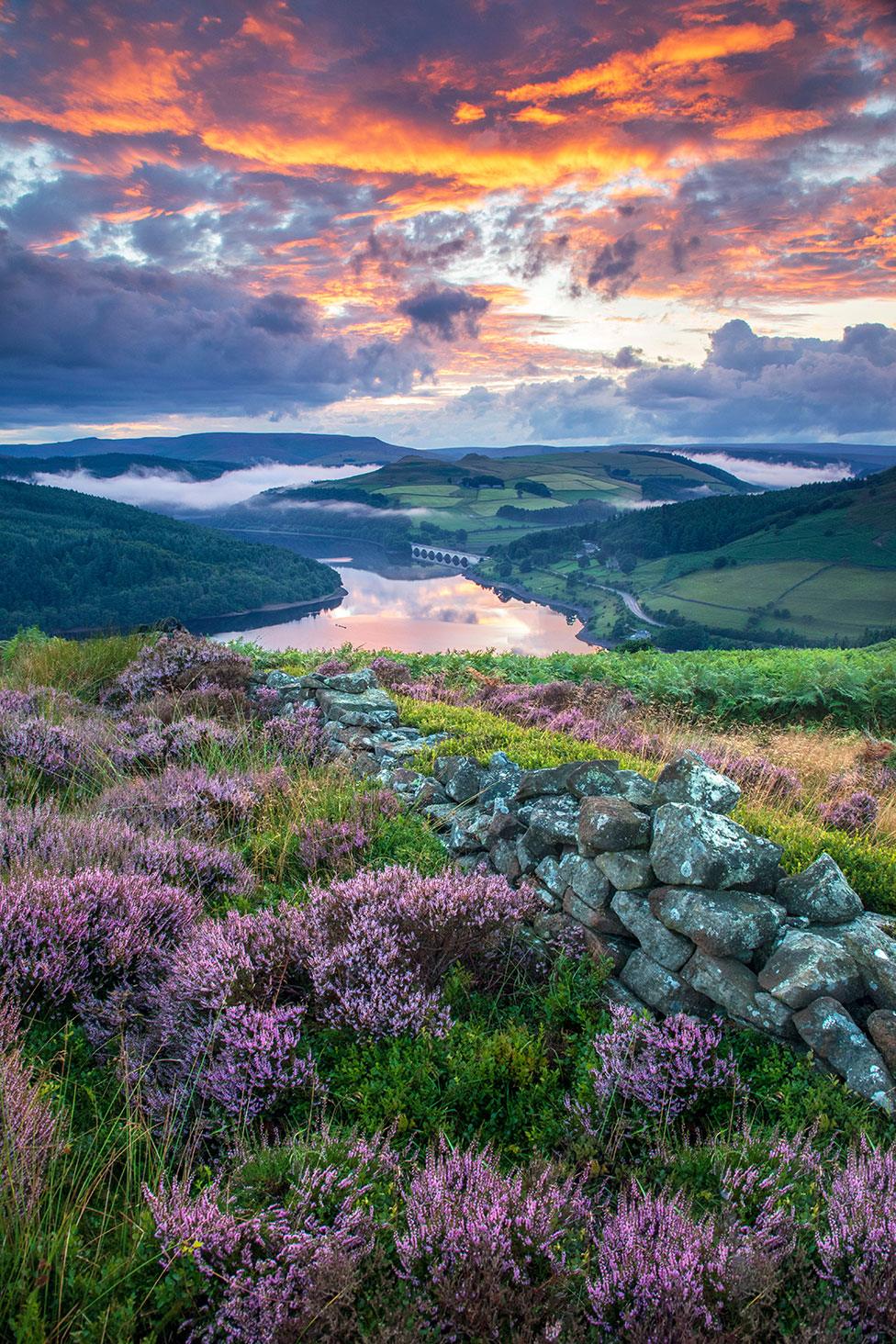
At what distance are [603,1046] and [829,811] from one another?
197 inches

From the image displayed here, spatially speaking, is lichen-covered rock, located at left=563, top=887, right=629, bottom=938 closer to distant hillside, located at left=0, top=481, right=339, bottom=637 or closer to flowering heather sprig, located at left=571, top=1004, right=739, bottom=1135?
flowering heather sprig, located at left=571, top=1004, right=739, bottom=1135

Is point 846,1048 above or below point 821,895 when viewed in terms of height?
below

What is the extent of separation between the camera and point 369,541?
176 m

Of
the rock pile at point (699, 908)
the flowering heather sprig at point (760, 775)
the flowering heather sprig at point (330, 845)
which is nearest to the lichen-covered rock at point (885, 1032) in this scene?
the rock pile at point (699, 908)

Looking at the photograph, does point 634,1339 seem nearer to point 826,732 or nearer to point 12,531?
point 826,732

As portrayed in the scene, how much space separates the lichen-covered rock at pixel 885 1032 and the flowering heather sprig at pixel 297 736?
19.7 feet

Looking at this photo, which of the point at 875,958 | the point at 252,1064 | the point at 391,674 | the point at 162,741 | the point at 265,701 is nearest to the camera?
the point at 252,1064

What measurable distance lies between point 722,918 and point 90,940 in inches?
146

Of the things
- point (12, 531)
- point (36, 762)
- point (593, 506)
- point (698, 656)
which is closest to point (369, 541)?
point (593, 506)

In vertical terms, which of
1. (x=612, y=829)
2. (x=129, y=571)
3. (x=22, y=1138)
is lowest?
(x=129, y=571)

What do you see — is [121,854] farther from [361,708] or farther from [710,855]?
[361,708]

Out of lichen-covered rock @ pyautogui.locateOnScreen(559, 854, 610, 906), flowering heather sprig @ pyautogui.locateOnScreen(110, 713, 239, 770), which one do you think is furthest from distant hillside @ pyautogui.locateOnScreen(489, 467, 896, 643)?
lichen-covered rock @ pyautogui.locateOnScreen(559, 854, 610, 906)

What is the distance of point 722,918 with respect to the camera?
3887mm

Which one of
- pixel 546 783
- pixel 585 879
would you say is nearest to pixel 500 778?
pixel 546 783
